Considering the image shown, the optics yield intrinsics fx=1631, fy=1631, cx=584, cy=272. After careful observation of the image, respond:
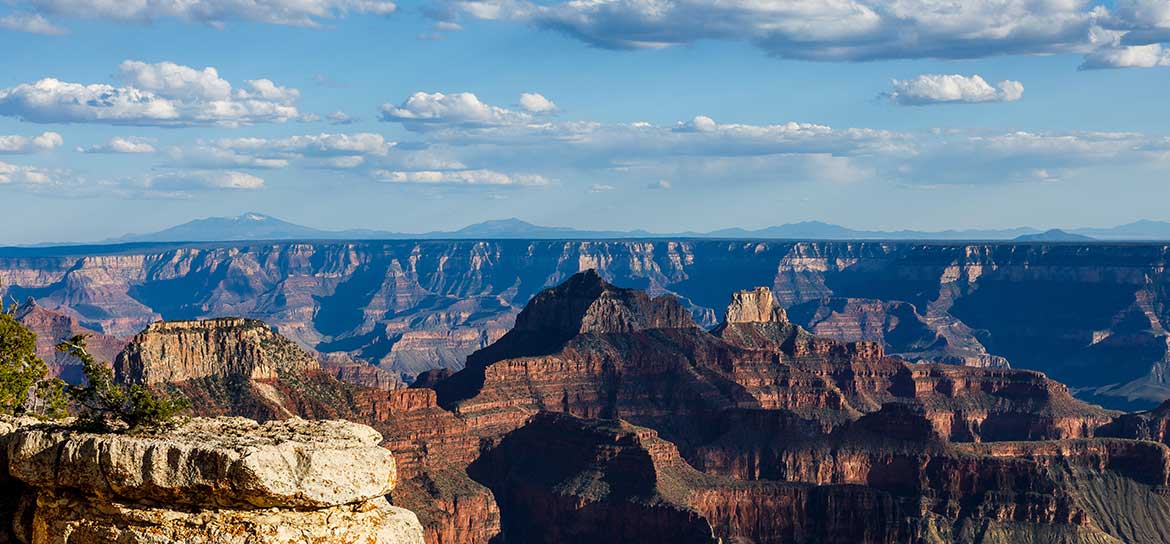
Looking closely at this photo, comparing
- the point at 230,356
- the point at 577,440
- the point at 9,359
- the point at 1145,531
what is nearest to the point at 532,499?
the point at 577,440

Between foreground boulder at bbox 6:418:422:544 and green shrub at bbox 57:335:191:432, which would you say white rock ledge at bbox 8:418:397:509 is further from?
green shrub at bbox 57:335:191:432

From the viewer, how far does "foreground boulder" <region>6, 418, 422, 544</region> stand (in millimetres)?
25531

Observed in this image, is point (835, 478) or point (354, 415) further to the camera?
point (835, 478)

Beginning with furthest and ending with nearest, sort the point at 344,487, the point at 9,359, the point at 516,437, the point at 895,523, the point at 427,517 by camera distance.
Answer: the point at 516,437 → the point at 895,523 → the point at 427,517 → the point at 9,359 → the point at 344,487

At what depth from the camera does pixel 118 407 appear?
95.7 ft

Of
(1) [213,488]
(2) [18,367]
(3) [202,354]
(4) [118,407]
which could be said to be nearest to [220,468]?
(1) [213,488]

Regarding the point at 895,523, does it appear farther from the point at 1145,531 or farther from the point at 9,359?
the point at 9,359

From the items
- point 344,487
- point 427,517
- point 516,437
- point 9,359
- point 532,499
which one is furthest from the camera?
point 516,437

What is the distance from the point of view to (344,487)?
84.5 ft

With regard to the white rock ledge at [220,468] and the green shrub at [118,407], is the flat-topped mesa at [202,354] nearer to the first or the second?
the green shrub at [118,407]

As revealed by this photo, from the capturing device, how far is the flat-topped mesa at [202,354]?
6019 inches

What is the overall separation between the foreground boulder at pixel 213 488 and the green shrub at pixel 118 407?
0.62 meters

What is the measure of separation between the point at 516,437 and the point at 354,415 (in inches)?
1340

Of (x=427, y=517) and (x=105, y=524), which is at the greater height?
(x=105, y=524)
